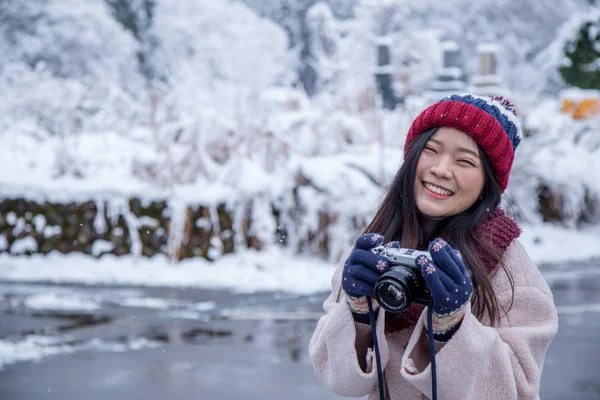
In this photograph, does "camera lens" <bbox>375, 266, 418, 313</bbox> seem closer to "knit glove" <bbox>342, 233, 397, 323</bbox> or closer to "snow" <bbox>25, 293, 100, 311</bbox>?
"knit glove" <bbox>342, 233, 397, 323</bbox>

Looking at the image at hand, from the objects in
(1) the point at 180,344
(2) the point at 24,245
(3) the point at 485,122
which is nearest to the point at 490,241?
(3) the point at 485,122

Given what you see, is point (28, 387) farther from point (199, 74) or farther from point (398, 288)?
point (199, 74)

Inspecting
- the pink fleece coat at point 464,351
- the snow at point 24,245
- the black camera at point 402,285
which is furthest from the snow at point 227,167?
the black camera at point 402,285

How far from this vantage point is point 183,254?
8375 mm

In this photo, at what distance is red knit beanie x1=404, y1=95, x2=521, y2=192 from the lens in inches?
76.7

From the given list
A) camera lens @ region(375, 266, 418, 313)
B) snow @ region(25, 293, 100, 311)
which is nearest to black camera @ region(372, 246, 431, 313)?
camera lens @ region(375, 266, 418, 313)

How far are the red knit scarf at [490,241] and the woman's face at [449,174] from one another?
9cm

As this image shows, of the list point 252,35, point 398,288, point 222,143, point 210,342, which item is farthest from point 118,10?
point 398,288

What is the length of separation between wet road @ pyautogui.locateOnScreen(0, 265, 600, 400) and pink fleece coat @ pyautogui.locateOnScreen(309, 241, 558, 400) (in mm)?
2824

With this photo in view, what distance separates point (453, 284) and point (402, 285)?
11cm

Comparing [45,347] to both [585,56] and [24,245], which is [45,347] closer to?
[24,245]

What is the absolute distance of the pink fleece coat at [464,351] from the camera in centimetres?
Answer: 170

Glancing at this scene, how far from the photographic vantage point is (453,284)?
1602mm

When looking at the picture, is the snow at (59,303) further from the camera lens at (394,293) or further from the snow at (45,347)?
the camera lens at (394,293)
